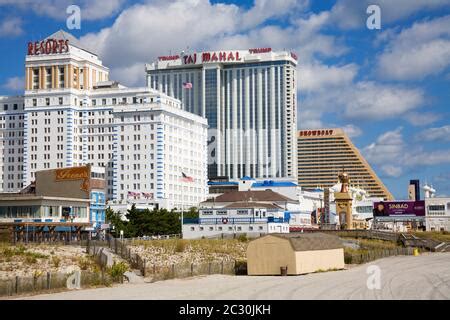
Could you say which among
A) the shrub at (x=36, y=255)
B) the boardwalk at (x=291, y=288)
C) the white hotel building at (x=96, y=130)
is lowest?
the boardwalk at (x=291, y=288)

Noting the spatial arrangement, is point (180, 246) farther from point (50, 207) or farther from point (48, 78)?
point (48, 78)

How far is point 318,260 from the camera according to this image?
6662 cm

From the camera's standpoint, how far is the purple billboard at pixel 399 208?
596ft

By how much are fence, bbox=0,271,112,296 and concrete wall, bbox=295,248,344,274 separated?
703 inches

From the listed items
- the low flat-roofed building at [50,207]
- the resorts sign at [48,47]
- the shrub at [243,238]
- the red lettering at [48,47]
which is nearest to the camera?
the low flat-roofed building at [50,207]

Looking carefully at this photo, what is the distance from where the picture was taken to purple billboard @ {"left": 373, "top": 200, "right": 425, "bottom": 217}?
7156 inches

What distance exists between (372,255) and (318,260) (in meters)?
19.6

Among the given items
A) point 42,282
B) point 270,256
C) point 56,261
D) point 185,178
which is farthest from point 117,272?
point 185,178

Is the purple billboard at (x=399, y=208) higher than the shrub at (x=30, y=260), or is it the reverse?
the purple billboard at (x=399, y=208)

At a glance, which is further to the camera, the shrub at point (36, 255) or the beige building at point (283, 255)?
the shrub at point (36, 255)

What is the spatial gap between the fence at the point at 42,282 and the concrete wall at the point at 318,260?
1786 centimetres

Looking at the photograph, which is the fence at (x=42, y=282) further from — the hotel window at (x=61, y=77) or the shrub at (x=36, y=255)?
the hotel window at (x=61, y=77)

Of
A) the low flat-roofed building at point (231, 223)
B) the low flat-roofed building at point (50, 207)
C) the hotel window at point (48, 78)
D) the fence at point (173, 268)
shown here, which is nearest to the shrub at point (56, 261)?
the fence at point (173, 268)

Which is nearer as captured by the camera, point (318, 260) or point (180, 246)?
point (318, 260)
